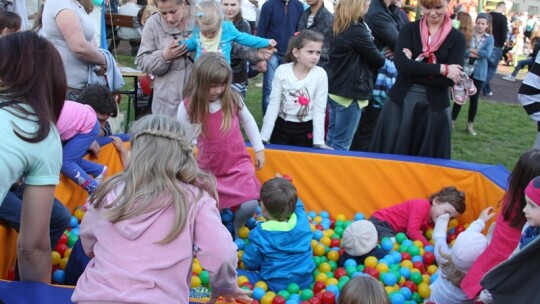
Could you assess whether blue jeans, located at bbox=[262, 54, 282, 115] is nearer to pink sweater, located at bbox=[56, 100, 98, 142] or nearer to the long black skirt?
the long black skirt

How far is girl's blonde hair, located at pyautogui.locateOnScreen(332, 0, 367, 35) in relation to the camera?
16.0ft

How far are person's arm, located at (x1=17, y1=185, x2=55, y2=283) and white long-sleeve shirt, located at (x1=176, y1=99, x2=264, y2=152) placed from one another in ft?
4.94

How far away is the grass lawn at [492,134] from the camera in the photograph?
6859mm

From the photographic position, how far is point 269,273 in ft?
11.7

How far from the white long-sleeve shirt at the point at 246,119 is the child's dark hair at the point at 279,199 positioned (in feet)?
2.27

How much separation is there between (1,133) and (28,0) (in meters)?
6.33

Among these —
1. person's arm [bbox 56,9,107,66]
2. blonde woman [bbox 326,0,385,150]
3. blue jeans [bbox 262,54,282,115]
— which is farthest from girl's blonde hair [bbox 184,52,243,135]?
blue jeans [bbox 262,54,282,115]

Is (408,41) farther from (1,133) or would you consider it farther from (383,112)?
(1,133)

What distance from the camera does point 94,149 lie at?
405 centimetres

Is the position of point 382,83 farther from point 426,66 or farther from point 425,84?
point 426,66

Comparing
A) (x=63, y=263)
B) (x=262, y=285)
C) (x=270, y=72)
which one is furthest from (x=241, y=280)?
(x=270, y=72)

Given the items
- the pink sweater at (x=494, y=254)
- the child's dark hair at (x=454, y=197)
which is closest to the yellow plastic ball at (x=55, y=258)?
the pink sweater at (x=494, y=254)

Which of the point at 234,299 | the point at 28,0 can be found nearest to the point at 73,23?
the point at 234,299

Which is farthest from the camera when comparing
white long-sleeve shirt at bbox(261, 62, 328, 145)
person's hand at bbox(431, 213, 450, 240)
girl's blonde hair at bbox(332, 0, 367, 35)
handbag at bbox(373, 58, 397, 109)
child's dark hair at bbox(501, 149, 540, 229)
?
handbag at bbox(373, 58, 397, 109)
